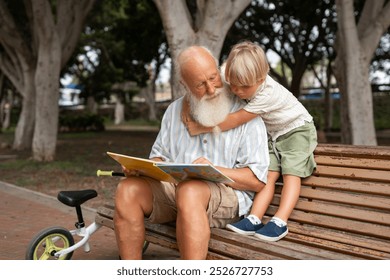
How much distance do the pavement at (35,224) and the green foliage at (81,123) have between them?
20002mm

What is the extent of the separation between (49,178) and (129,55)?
1392 cm

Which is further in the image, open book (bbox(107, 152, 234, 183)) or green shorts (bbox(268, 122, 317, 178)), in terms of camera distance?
green shorts (bbox(268, 122, 317, 178))

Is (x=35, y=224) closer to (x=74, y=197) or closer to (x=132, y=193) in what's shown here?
(x=74, y=197)

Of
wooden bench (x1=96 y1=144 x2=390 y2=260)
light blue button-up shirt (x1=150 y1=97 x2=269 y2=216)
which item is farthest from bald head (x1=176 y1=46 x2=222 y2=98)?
wooden bench (x1=96 y1=144 x2=390 y2=260)

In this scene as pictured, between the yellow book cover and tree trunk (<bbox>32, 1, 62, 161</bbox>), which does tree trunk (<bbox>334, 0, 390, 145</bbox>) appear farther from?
tree trunk (<bbox>32, 1, 62, 161</bbox>)

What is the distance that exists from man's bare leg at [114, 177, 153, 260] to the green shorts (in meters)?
0.87

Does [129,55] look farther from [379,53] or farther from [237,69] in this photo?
[237,69]

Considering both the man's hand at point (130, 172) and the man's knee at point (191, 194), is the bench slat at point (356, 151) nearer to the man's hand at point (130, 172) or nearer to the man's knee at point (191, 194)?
the man's knee at point (191, 194)

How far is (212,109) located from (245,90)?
0.24 m

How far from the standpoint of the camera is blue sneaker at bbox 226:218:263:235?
3668mm

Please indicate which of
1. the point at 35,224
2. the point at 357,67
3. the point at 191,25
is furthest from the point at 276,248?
the point at 357,67

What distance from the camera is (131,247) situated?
12.4 feet

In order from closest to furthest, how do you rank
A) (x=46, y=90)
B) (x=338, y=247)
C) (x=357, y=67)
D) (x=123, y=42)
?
(x=338, y=247), (x=357, y=67), (x=46, y=90), (x=123, y=42)

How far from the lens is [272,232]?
3609 mm
